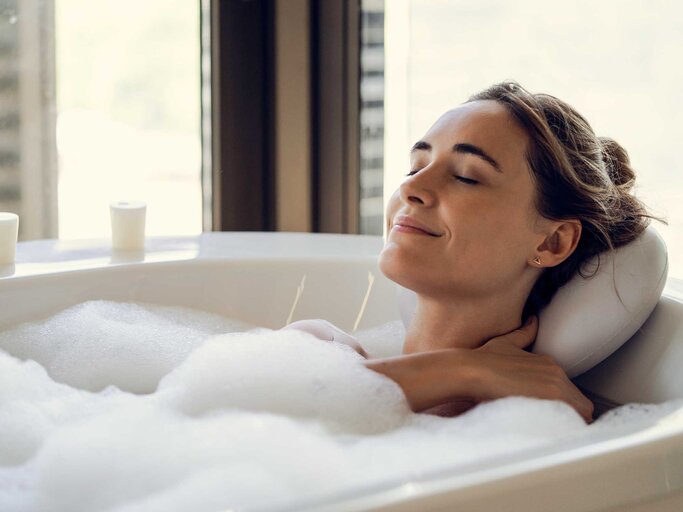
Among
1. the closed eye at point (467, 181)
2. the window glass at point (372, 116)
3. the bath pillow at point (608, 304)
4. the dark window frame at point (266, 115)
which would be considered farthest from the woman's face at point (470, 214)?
the dark window frame at point (266, 115)

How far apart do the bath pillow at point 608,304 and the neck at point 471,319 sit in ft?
0.26

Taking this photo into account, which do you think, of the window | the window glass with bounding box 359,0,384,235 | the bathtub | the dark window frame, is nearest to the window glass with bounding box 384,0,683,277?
the window glass with bounding box 359,0,384,235

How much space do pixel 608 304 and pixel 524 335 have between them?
153 mm

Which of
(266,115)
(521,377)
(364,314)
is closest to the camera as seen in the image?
(521,377)

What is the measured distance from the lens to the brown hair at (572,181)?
1.45 meters

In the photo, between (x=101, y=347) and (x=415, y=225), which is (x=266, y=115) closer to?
(x=101, y=347)

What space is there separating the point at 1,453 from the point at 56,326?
1.66ft

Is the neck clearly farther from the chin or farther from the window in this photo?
the window

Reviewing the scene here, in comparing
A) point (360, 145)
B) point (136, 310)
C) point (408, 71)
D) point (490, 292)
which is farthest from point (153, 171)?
point (490, 292)

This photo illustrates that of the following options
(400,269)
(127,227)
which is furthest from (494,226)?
(127,227)

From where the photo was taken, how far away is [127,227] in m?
2.07

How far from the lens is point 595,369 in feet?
5.15

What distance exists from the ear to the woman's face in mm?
18

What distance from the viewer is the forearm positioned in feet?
4.68
